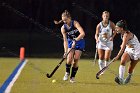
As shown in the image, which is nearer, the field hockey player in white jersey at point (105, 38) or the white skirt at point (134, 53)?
the white skirt at point (134, 53)

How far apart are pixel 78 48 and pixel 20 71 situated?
3652mm

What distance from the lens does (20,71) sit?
17.5 metres

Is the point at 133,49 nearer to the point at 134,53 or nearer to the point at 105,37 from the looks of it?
the point at 134,53

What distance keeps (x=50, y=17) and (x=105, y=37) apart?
2635 centimetres

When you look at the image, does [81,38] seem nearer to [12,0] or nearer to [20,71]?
[20,71]

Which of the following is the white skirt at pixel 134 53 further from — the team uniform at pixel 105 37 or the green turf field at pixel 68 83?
the team uniform at pixel 105 37

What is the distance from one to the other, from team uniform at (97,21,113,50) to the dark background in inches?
767

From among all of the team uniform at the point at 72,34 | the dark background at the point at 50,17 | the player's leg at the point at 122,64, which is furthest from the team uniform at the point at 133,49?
the dark background at the point at 50,17

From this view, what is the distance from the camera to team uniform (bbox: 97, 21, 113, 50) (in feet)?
53.8

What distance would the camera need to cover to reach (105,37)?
16656 millimetres

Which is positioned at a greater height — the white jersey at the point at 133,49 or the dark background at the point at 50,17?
the white jersey at the point at 133,49

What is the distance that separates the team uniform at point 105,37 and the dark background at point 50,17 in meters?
19.5

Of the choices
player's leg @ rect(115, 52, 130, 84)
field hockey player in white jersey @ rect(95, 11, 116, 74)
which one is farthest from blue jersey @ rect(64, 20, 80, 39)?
field hockey player in white jersey @ rect(95, 11, 116, 74)

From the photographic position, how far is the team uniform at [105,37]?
16391 mm
